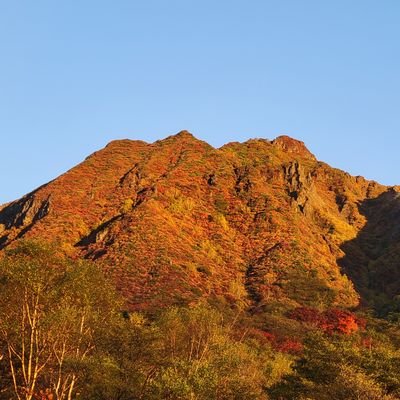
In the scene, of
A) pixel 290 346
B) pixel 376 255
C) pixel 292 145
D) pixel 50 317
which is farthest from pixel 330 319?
pixel 292 145

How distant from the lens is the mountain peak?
557 feet

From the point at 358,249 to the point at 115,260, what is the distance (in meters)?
67.6

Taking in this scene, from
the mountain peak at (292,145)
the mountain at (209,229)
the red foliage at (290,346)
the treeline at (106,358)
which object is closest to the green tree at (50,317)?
the treeline at (106,358)

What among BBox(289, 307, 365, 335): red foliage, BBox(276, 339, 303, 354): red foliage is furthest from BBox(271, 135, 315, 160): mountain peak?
BBox(276, 339, 303, 354): red foliage

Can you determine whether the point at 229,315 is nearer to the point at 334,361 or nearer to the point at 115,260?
the point at 115,260

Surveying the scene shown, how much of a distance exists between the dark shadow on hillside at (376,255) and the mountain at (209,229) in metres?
0.39

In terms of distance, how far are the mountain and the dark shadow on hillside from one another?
1.27 ft

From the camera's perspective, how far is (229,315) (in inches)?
3324

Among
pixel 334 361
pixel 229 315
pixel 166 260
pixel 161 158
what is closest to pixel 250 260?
pixel 166 260

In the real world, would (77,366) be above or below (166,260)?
below

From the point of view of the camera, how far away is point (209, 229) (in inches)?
4518

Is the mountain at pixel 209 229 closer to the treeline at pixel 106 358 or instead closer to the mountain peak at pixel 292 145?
the mountain peak at pixel 292 145

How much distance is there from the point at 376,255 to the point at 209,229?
152 feet

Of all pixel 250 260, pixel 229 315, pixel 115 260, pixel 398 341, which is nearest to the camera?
pixel 398 341
